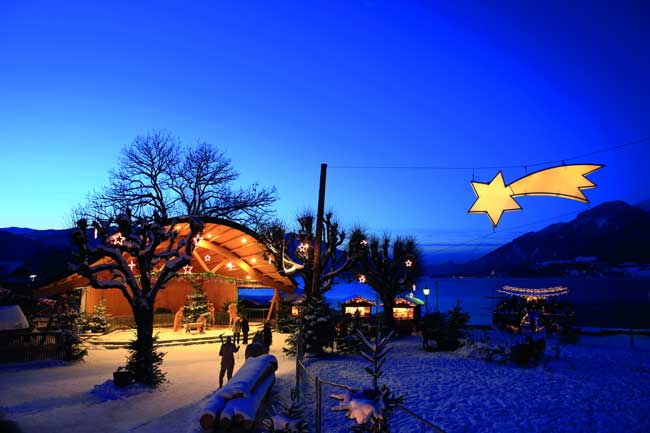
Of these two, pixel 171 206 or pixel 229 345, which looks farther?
pixel 171 206

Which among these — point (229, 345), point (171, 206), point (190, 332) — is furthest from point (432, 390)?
point (171, 206)

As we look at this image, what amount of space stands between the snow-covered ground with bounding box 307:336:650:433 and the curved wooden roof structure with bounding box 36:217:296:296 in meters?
9.04

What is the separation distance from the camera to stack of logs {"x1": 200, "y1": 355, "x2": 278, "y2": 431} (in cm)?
695

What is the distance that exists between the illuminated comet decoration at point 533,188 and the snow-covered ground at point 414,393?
432 cm

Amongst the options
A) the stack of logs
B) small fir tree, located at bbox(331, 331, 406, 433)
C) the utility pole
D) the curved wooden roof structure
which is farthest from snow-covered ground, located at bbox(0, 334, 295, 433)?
the curved wooden roof structure

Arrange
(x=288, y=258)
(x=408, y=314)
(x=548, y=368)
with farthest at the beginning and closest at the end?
1. (x=408, y=314)
2. (x=288, y=258)
3. (x=548, y=368)

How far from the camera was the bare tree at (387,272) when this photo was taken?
26688mm

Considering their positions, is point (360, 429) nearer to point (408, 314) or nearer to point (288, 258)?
point (288, 258)

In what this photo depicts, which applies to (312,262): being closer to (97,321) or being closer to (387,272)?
(387,272)

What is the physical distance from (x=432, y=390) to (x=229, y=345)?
558 centimetres

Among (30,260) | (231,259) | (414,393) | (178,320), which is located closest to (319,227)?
(414,393)

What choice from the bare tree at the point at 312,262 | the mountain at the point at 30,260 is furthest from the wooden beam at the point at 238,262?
the mountain at the point at 30,260

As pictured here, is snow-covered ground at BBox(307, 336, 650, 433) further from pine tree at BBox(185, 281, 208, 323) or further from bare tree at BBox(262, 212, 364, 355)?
pine tree at BBox(185, 281, 208, 323)

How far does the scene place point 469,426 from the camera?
8.39 metres
